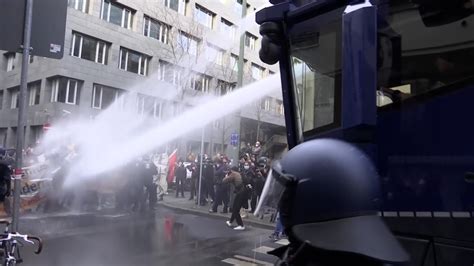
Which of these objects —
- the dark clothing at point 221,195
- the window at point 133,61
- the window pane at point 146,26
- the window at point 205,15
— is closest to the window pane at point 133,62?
the window at point 133,61

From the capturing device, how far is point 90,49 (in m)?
28.8

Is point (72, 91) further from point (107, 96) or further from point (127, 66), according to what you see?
point (127, 66)

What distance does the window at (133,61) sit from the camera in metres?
31.0

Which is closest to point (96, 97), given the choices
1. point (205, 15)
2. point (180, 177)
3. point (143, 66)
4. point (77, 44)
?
point (77, 44)

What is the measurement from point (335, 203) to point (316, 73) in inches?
44.1

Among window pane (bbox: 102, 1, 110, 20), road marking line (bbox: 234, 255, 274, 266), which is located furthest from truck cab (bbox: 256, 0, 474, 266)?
window pane (bbox: 102, 1, 110, 20)

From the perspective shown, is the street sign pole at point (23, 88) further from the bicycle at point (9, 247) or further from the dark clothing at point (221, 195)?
the dark clothing at point (221, 195)

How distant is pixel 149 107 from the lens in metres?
27.4

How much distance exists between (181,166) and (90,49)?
46.5ft

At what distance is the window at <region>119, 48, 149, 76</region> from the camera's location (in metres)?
31.0

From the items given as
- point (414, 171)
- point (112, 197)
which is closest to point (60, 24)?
point (414, 171)

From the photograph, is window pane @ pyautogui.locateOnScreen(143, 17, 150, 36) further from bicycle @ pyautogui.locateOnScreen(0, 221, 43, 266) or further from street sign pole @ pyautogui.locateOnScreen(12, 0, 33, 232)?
bicycle @ pyautogui.locateOnScreen(0, 221, 43, 266)

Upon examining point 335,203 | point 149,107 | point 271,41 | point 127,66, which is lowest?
point 335,203

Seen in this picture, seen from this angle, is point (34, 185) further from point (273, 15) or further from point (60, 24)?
point (273, 15)
